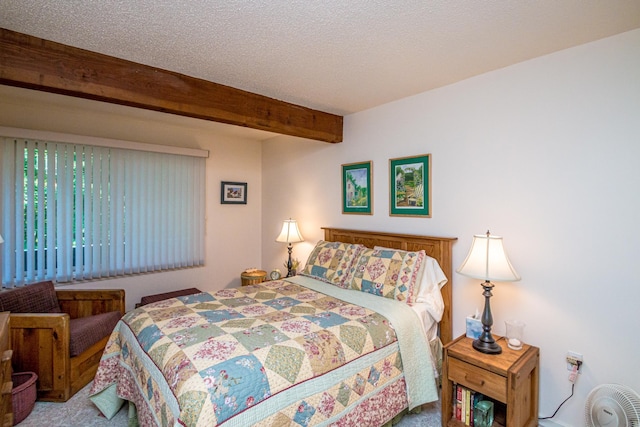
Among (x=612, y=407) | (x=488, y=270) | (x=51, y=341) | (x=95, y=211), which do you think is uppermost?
(x=95, y=211)

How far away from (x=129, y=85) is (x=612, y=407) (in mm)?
3483

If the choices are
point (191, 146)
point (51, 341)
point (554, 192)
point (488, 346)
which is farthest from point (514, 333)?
point (191, 146)

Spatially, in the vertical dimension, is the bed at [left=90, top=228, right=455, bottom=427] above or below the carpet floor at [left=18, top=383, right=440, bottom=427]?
above

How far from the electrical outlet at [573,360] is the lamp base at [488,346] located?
46 cm

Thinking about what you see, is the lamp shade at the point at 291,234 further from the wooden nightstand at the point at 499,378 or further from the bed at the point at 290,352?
the wooden nightstand at the point at 499,378

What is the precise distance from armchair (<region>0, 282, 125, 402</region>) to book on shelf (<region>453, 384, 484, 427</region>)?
2.71m

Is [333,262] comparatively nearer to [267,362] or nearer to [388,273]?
[388,273]

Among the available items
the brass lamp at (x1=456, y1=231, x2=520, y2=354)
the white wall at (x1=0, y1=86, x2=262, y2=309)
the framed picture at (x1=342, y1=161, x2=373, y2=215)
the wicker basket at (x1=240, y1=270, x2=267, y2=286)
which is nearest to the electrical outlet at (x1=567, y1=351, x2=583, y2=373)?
the brass lamp at (x1=456, y1=231, x2=520, y2=354)

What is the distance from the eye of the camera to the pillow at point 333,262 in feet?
9.16

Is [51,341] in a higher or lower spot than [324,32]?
lower

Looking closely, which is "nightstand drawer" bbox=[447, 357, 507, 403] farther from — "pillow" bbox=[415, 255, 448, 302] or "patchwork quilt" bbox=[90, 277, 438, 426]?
"pillow" bbox=[415, 255, 448, 302]

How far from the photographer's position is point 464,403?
1930 millimetres

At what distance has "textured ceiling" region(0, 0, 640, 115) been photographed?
153 cm

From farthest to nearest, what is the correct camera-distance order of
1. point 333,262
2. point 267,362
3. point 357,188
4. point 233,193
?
1. point 233,193
2. point 357,188
3. point 333,262
4. point 267,362
